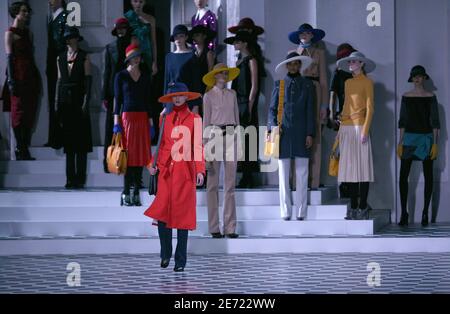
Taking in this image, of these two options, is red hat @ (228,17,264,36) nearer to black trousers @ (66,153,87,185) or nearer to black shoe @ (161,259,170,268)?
black trousers @ (66,153,87,185)

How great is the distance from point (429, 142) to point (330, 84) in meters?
1.24

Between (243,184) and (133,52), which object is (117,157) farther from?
(243,184)

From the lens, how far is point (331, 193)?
12516 millimetres

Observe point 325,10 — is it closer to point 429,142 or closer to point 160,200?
point 429,142

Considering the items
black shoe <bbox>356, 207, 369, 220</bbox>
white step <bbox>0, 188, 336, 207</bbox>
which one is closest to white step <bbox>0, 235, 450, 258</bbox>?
black shoe <bbox>356, 207, 369, 220</bbox>

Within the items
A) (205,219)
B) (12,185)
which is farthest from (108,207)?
(12,185)

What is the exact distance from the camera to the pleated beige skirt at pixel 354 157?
11.7 m

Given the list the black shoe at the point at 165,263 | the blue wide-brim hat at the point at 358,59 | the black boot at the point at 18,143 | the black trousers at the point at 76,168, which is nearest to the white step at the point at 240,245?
the black shoe at the point at 165,263

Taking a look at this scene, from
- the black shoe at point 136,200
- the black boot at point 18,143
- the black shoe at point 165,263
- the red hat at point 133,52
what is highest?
the red hat at point 133,52

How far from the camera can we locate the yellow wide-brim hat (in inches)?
441

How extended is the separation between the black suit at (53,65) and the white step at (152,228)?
2.08 m

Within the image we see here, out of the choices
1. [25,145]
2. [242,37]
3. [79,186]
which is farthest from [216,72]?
[25,145]

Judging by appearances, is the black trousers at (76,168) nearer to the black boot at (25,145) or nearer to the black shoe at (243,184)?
the black boot at (25,145)

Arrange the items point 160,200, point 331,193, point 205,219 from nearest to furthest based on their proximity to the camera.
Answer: point 160,200 < point 205,219 < point 331,193
